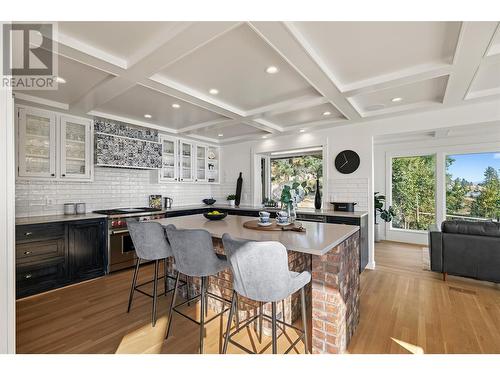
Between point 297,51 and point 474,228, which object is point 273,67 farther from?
point 474,228

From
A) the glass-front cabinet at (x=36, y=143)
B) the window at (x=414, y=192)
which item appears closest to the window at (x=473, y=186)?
the window at (x=414, y=192)

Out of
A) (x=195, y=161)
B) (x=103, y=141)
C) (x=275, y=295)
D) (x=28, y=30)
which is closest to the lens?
(x=275, y=295)

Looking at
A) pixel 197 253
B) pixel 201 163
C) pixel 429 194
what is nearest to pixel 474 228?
pixel 429 194

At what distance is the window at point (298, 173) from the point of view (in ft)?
17.5

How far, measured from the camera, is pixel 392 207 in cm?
588

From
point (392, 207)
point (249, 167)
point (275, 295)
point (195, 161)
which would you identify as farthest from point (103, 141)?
point (392, 207)

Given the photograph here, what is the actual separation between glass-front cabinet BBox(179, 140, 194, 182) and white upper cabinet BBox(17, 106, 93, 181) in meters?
1.68

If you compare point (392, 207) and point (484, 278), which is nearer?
point (484, 278)

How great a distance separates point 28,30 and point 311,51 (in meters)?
2.10

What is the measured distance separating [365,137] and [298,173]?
186 cm

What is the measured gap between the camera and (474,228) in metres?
3.11
